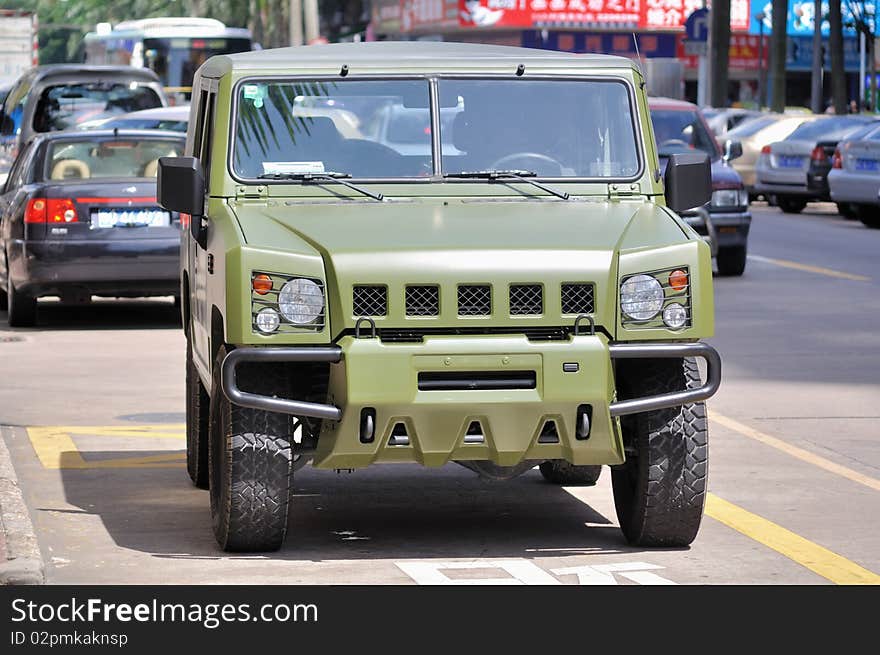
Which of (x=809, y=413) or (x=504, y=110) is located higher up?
(x=504, y=110)

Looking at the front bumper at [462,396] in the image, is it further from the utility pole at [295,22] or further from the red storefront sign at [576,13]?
the red storefront sign at [576,13]

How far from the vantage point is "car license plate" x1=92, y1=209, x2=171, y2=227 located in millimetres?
16109

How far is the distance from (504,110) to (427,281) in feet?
4.78

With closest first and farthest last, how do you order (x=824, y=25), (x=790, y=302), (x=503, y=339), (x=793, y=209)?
(x=503, y=339) → (x=790, y=302) → (x=793, y=209) → (x=824, y=25)

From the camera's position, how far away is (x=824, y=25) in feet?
272

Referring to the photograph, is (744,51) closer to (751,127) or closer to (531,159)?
(751,127)

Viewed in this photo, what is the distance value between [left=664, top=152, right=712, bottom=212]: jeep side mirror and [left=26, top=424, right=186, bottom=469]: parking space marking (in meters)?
2.97

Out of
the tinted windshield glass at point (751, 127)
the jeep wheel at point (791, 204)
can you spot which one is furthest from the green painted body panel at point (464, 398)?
the tinted windshield glass at point (751, 127)

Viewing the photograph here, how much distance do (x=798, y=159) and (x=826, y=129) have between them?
816mm

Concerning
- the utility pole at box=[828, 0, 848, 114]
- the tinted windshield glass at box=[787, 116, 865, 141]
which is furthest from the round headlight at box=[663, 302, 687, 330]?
the utility pole at box=[828, 0, 848, 114]

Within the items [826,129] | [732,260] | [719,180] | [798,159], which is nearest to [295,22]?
[826,129]

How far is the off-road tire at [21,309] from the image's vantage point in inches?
653
